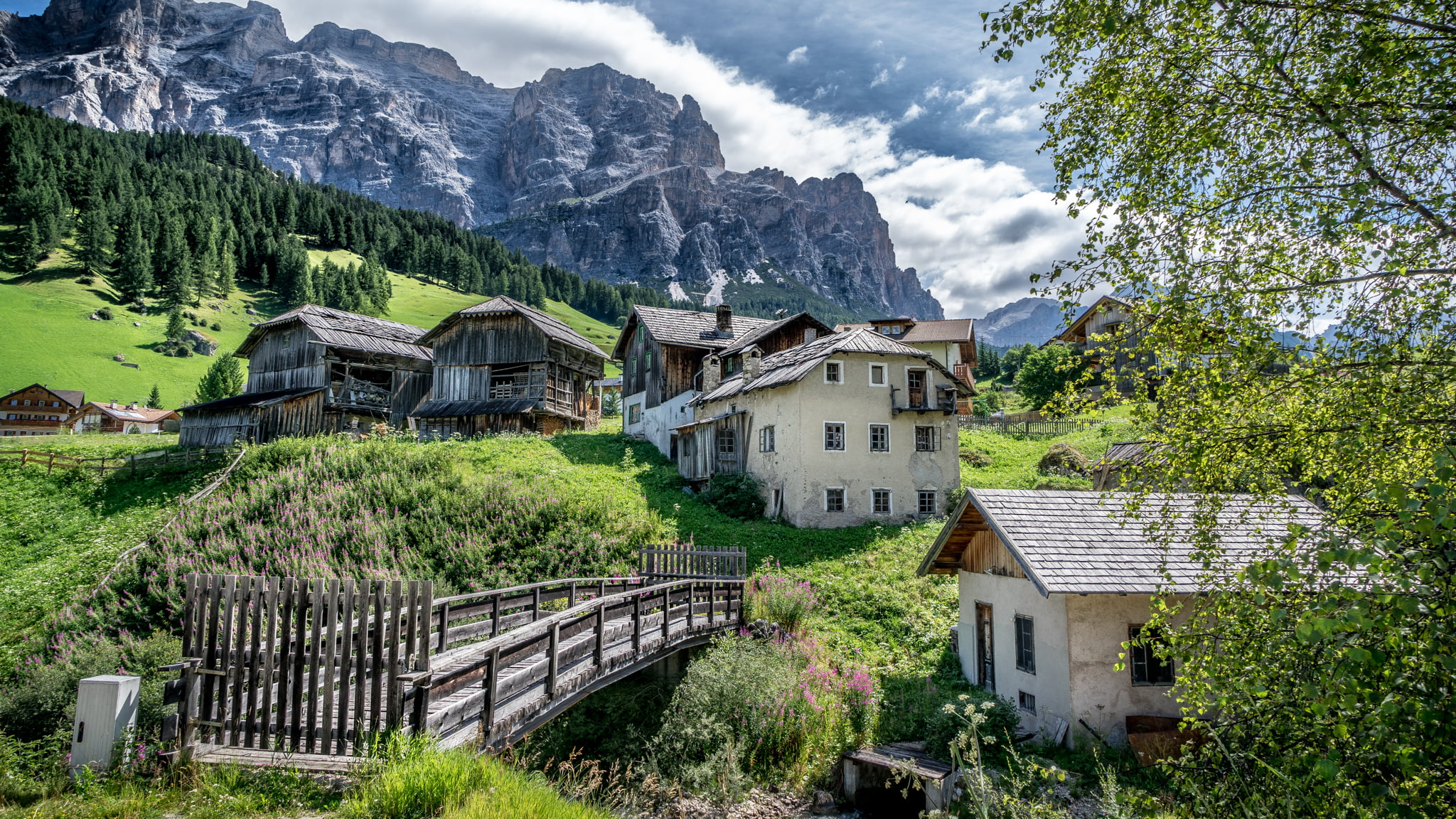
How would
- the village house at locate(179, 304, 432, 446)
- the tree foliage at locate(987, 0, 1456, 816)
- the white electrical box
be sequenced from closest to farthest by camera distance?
the tree foliage at locate(987, 0, 1456, 816), the white electrical box, the village house at locate(179, 304, 432, 446)

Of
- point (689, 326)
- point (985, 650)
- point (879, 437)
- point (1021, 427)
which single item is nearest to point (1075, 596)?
point (985, 650)

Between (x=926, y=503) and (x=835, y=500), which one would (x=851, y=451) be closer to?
(x=835, y=500)

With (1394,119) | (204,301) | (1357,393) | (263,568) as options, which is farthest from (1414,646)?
(204,301)

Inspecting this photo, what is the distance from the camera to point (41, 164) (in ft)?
336

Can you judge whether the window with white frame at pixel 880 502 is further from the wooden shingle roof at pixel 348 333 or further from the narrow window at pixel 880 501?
the wooden shingle roof at pixel 348 333

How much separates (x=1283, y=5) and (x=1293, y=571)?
5.19 metres

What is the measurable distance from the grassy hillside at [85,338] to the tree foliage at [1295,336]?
87771mm

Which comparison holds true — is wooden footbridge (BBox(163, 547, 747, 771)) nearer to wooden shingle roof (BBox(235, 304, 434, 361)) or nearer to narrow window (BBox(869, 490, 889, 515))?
narrow window (BBox(869, 490, 889, 515))

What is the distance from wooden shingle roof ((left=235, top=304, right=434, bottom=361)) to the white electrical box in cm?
4243

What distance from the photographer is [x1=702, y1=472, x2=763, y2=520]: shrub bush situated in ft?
103

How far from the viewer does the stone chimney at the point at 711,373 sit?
39.9 metres

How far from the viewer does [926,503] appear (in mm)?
32125

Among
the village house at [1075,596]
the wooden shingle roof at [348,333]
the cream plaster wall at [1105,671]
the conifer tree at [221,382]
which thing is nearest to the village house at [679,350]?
the wooden shingle roof at [348,333]

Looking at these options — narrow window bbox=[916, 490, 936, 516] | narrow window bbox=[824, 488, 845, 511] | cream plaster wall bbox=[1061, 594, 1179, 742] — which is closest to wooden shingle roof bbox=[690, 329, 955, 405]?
narrow window bbox=[824, 488, 845, 511]
